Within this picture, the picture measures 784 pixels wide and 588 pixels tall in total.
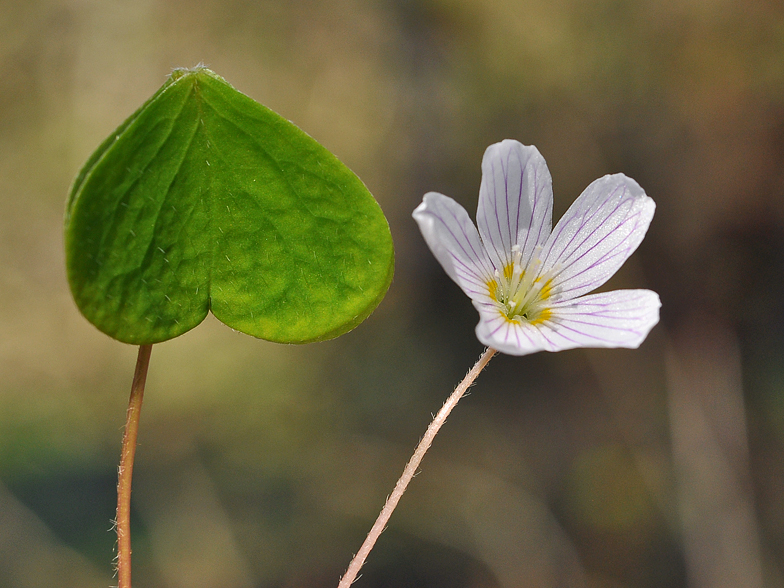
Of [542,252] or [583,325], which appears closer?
[583,325]

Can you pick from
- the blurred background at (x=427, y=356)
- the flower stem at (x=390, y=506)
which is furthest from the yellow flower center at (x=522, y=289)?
the blurred background at (x=427, y=356)

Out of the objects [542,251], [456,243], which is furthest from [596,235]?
[456,243]

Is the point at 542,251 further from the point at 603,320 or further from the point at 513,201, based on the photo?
the point at 603,320

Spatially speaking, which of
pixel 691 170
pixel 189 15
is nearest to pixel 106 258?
pixel 189 15

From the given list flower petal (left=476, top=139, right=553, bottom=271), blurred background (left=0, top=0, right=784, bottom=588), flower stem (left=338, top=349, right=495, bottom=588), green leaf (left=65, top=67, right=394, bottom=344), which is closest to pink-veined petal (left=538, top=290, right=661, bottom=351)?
flower petal (left=476, top=139, right=553, bottom=271)

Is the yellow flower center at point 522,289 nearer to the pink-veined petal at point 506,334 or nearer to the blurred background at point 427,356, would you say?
the pink-veined petal at point 506,334

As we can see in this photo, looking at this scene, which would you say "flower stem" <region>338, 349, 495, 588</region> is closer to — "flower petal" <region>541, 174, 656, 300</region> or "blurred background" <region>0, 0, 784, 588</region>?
"flower petal" <region>541, 174, 656, 300</region>
